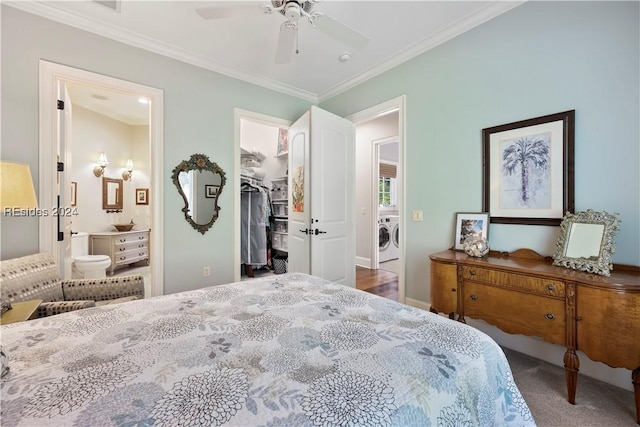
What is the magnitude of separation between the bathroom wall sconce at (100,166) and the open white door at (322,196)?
362cm

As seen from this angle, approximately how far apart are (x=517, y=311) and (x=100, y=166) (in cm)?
613

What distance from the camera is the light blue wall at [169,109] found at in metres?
2.17

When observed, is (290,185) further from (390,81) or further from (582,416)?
(582,416)

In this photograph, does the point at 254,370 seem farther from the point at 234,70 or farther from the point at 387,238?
the point at 387,238

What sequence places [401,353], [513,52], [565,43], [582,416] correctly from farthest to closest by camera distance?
[513,52] < [565,43] < [582,416] < [401,353]

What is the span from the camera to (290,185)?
361cm

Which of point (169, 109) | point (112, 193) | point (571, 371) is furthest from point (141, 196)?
point (571, 371)

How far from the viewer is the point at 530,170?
82.2 inches

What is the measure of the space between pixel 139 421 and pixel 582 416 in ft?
7.15

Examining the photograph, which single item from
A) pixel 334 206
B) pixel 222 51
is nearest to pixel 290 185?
pixel 334 206

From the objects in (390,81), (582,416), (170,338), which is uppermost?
(390,81)

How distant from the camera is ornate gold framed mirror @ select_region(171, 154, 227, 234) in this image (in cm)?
295

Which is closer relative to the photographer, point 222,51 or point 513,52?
point 513,52

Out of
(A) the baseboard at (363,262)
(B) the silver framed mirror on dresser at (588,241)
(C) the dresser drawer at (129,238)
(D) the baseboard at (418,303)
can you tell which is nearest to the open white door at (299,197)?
(D) the baseboard at (418,303)
